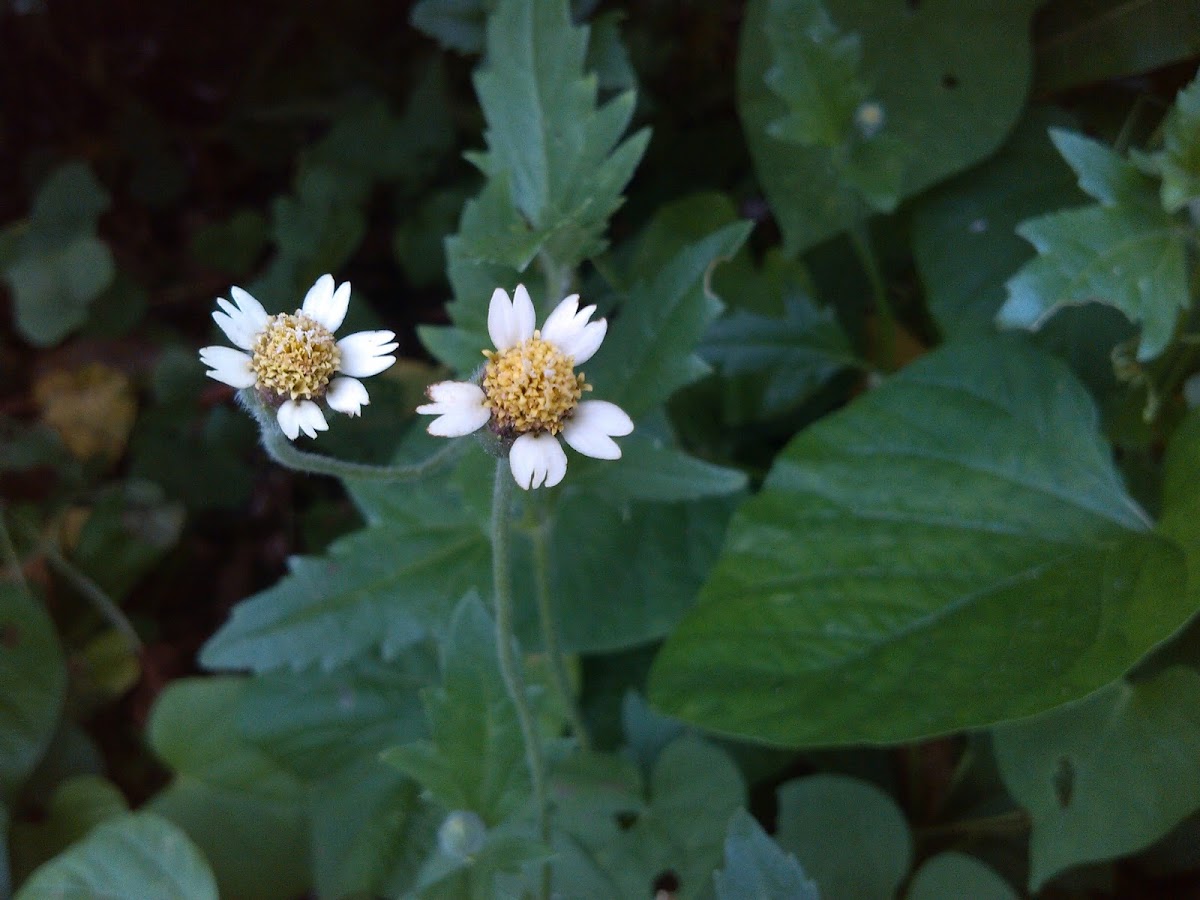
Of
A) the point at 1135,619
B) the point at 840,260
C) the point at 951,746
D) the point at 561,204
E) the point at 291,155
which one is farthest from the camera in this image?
the point at 291,155

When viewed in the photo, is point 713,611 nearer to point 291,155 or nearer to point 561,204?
point 561,204

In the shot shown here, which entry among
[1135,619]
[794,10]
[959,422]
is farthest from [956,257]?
[1135,619]

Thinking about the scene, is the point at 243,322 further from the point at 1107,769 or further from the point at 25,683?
the point at 1107,769

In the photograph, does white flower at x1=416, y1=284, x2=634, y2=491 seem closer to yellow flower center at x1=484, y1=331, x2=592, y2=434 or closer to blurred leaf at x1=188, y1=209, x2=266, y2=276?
yellow flower center at x1=484, y1=331, x2=592, y2=434

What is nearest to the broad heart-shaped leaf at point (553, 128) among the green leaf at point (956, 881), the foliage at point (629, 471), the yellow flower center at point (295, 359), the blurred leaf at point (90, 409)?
the foliage at point (629, 471)

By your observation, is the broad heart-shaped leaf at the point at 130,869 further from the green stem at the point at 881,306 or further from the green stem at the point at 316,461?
the green stem at the point at 881,306

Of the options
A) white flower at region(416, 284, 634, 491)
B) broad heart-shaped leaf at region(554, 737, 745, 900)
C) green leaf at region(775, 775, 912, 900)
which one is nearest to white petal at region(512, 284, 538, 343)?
white flower at region(416, 284, 634, 491)
